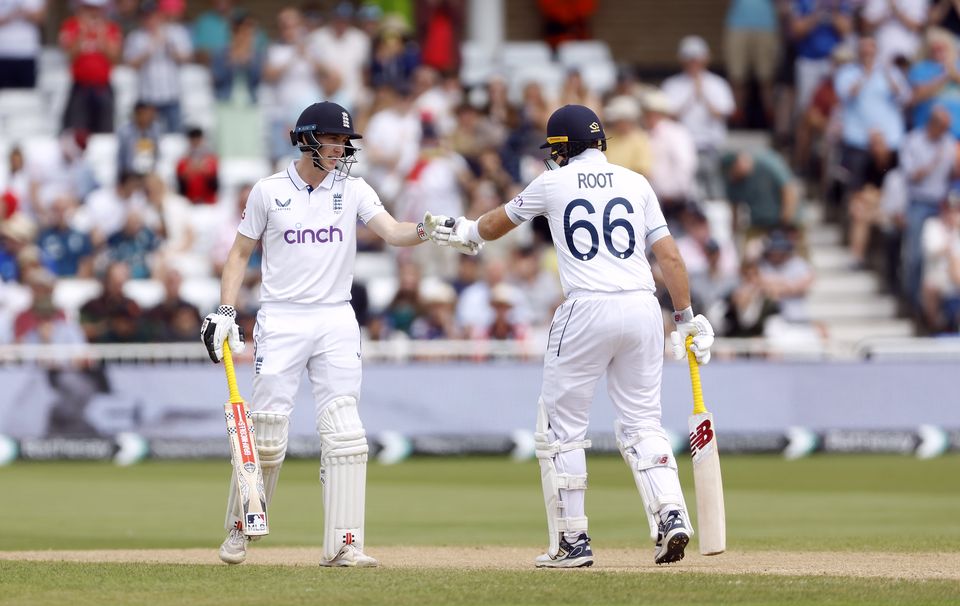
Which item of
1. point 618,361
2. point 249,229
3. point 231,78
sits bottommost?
point 618,361

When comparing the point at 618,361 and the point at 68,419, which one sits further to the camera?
the point at 68,419

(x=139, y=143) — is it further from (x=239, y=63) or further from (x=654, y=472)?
(x=654, y=472)

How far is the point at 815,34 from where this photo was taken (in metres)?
23.7

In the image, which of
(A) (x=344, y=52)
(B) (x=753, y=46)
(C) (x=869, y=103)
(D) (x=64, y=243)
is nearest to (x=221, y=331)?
(D) (x=64, y=243)

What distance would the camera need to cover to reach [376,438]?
18.5m

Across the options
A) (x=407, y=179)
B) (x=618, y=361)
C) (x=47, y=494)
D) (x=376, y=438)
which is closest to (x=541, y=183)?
(x=618, y=361)

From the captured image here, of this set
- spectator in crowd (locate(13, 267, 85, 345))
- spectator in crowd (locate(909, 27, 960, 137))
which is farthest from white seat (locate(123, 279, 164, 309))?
spectator in crowd (locate(909, 27, 960, 137))

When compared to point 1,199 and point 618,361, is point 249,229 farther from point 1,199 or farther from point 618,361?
point 1,199

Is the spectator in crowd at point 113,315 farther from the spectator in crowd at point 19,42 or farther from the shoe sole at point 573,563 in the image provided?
the shoe sole at point 573,563

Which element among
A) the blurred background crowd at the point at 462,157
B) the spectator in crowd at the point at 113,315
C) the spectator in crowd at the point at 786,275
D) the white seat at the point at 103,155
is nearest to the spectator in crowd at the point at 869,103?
the blurred background crowd at the point at 462,157

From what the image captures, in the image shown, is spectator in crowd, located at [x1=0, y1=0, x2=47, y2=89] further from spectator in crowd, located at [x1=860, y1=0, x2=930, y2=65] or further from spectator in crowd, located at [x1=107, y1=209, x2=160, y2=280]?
spectator in crowd, located at [x1=860, y1=0, x2=930, y2=65]

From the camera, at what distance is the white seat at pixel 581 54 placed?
2542 centimetres

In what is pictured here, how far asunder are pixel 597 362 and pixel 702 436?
29.1 inches

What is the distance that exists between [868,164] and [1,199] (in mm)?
10444
